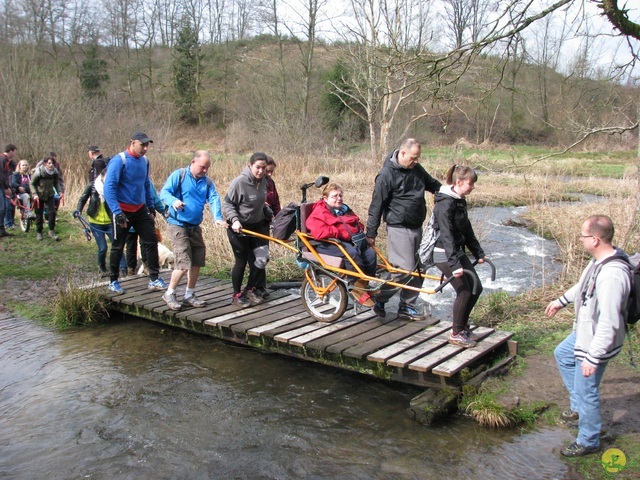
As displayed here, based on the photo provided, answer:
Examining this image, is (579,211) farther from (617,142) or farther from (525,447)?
(617,142)

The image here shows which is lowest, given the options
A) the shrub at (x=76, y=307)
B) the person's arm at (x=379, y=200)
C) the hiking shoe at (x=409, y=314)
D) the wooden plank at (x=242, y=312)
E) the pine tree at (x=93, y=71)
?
the shrub at (x=76, y=307)

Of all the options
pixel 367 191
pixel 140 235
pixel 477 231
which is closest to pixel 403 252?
pixel 140 235

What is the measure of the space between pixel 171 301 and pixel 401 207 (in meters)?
3.09

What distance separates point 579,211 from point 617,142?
74.1ft

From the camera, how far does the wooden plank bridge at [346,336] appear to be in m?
5.25

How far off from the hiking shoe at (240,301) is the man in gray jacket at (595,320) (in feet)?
13.1

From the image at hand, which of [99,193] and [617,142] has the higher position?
[617,142]

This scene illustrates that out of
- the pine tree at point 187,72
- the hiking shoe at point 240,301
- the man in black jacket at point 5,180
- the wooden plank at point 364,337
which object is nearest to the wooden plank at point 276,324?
the hiking shoe at point 240,301

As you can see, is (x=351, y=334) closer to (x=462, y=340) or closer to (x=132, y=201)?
(x=462, y=340)

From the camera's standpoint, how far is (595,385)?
388 cm

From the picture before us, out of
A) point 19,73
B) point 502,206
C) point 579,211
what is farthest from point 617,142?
point 19,73

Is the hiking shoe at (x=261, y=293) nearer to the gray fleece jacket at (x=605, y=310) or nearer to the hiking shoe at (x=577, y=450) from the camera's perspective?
the hiking shoe at (x=577, y=450)

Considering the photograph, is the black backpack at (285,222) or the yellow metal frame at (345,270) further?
the black backpack at (285,222)

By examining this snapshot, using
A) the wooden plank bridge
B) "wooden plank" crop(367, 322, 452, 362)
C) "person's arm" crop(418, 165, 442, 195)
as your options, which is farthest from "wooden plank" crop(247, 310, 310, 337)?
"person's arm" crop(418, 165, 442, 195)
